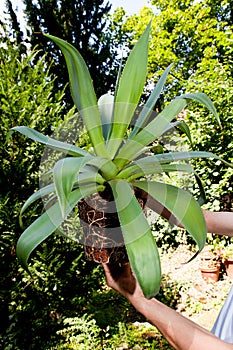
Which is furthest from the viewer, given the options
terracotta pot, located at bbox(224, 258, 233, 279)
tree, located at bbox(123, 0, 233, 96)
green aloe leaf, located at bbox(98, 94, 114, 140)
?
tree, located at bbox(123, 0, 233, 96)

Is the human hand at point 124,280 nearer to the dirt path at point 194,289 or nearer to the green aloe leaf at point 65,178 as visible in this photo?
the green aloe leaf at point 65,178

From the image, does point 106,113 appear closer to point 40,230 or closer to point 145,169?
point 145,169

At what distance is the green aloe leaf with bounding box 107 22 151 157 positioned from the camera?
0.76 metres

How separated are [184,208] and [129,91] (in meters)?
0.30

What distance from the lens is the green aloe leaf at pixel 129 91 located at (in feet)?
2.48

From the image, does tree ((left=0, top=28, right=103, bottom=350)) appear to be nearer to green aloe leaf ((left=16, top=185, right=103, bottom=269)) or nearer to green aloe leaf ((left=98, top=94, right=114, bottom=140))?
green aloe leaf ((left=98, top=94, right=114, bottom=140))

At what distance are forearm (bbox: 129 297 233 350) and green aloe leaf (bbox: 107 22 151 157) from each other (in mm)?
376

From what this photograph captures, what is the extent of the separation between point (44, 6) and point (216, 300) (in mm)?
6698

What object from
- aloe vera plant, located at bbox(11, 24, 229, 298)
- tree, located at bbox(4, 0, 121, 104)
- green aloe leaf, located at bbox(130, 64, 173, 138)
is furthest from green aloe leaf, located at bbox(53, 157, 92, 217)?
tree, located at bbox(4, 0, 121, 104)

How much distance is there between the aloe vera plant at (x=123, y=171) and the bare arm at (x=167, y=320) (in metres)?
0.08

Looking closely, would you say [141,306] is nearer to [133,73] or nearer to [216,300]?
[133,73]

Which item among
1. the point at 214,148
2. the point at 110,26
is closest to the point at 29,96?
the point at 214,148

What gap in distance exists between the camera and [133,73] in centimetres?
78

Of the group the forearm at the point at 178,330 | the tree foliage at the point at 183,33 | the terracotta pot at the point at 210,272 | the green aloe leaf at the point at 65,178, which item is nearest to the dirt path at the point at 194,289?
the terracotta pot at the point at 210,272
